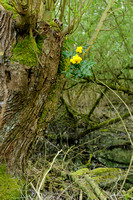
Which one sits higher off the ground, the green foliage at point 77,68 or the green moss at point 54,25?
the green moss at point 54,25

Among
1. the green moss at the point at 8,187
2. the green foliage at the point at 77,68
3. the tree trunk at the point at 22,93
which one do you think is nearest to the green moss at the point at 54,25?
the tree trunk at the point at 22,93

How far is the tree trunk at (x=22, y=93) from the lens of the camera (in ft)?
4.98

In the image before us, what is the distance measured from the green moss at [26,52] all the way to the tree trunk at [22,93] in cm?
3

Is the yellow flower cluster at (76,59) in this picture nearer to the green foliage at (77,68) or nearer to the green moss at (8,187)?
the green foliage at (77,68)

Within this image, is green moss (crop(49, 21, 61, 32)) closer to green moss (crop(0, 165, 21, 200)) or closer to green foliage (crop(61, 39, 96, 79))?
green foliage (crop(61, 39, 96, 79))

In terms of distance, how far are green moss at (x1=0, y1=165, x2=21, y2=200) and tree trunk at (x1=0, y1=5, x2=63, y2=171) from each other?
89 mm

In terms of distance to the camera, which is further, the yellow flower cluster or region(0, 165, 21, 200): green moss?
the yellow flower cluster

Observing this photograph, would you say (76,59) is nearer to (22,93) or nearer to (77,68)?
(77,68)

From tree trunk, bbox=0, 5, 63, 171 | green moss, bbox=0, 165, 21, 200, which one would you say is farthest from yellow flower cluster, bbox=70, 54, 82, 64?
green moss, bbox=0, 165, 21, 200

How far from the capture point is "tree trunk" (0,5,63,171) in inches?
59.8

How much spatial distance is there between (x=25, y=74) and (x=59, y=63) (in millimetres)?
563

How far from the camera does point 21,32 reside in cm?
158

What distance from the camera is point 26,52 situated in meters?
1.59

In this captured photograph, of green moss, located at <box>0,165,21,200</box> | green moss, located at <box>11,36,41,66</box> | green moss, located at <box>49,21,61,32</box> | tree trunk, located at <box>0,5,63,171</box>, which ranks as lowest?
green moss, located at <box>0,165,21,200</box>
